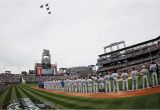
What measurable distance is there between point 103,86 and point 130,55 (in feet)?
230

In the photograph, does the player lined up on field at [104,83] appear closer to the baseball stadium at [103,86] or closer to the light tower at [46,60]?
the baseball stadium at [103,86]

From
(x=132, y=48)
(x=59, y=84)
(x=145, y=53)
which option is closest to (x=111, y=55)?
(x=132, y=48)

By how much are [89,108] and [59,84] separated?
25013 millimetres

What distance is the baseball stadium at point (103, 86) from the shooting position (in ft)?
50.1

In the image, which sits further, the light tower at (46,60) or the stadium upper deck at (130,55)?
the light tower at (46,60)

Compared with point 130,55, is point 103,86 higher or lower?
lower

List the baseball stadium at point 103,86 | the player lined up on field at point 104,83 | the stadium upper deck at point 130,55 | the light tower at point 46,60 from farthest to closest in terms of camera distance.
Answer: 1. the light tower at point 46,60
2. the stadium upper deck at point 130,55
3. the player lined up on field at point 104,83
4. the baseball stadium at point 103,86

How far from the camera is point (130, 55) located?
299ft

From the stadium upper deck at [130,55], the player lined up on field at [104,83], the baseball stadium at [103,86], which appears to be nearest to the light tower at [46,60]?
the baseball stadium at [103,86]

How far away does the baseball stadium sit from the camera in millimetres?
15266

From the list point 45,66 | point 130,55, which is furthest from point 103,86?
point 45,66

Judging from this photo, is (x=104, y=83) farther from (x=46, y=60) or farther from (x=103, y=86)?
(x=46, y=60)

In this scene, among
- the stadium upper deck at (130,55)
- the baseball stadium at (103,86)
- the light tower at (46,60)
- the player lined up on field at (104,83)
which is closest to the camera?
the baseball stadium at (103,86)

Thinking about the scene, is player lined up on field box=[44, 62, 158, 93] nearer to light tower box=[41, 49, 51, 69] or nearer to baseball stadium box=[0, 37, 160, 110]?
baseball stadium box=[0, 37, 160, 110]
